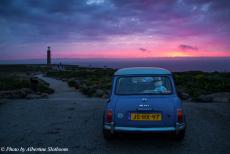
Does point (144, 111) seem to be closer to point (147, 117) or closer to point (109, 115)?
point (147, 117)

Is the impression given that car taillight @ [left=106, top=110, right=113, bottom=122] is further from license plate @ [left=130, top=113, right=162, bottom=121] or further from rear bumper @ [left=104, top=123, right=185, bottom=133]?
license plate @ [left=130, top=113, right=162, bottom=121]

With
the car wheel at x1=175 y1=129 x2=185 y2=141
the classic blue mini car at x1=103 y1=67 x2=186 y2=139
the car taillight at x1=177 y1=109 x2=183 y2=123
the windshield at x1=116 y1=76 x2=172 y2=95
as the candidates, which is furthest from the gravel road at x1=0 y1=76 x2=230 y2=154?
the windshield at x1=116 y1=76 x2=172 y2=95

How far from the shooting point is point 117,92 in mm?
7293

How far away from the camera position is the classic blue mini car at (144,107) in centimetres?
663

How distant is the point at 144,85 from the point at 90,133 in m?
2.29

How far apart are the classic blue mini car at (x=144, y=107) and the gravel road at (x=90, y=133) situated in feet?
1.50

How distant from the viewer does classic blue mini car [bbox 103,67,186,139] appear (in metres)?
6.63

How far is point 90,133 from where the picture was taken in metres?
8.33

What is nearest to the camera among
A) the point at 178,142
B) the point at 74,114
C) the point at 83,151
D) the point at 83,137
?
the point at 83,151

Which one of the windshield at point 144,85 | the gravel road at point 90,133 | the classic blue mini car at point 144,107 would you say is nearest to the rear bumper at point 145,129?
the classic blue mini car at point 144,107

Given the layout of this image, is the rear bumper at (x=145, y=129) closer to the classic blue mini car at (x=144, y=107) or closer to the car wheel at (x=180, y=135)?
the classic blue mini car at (x=144, y=107)

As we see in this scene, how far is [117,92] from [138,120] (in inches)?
40.1

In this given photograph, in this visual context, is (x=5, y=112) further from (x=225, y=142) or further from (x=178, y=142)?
(x=225, y=142)

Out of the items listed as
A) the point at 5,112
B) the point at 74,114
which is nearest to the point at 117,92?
the point at 74,114
